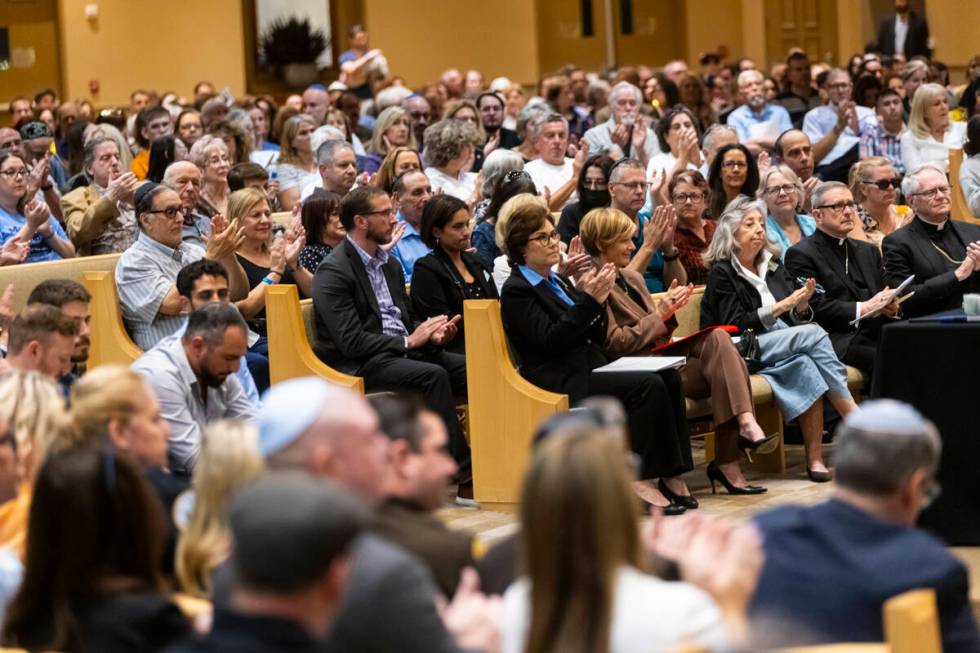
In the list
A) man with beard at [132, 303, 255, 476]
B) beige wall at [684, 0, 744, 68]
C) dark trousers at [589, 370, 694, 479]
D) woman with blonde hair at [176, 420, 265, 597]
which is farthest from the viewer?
beige wall at [684, 0, 744, 68]

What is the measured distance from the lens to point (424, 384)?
6.16 metres

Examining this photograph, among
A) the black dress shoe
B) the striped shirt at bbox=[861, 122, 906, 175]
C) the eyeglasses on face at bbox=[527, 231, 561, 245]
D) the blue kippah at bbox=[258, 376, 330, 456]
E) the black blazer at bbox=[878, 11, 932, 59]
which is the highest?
the black blazer at bbox=[878, 11, 932, 59]

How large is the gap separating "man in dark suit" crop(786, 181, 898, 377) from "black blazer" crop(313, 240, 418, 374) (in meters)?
1.79

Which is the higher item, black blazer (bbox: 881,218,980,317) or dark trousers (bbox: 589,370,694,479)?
black blazer (bbox: 881,218,980,317)

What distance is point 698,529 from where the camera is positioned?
107 inches

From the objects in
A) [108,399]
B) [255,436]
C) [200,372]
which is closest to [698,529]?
[255,436]

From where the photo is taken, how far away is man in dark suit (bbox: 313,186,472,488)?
6195 millimetres

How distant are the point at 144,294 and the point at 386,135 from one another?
3.52 meters

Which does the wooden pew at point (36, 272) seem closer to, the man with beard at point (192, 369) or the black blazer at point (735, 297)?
the man with beard at point (192, 369)

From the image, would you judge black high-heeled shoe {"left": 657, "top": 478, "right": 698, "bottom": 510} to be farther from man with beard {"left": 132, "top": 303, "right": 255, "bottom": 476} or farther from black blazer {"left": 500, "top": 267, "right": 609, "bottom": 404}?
man with beard {"left": 132, "top": 303, "right": 255, "bottom": 476}

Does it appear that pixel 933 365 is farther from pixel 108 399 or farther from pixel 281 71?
pixel 281 71

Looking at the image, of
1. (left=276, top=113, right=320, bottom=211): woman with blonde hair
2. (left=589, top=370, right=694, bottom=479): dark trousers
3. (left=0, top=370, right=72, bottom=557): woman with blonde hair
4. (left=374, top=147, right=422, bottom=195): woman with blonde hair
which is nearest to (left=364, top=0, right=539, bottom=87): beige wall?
(left=276, top=113, right=320, bottom=211): woman with blonde hair

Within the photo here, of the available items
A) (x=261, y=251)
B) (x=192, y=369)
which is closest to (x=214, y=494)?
(x=192, y=369)

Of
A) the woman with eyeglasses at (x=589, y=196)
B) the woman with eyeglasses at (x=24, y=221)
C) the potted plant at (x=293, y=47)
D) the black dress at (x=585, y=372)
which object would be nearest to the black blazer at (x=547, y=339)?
the black dress at (x=585, y=372)
